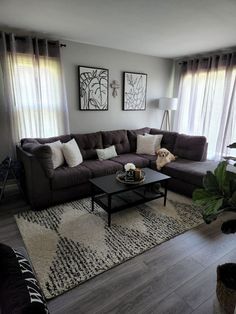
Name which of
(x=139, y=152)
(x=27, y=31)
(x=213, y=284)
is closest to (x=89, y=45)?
(x=27, y=31)

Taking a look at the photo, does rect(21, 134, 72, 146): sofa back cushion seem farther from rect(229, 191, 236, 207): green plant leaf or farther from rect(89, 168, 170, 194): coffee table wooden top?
rect(229, 191, 236, 207): green plant leaf

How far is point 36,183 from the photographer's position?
Result: 8.92ft

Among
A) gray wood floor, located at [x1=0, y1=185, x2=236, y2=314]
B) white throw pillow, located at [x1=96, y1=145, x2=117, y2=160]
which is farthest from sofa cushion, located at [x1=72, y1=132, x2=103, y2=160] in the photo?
gray wood floor, located at [x1=0, y1=185, x2=236, y2=314]

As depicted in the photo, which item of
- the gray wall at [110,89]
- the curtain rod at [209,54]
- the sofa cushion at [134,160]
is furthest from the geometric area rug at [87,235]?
the curtain rod at [209,54]

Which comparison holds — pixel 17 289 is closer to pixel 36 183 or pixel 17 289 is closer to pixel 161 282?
pixel 161 282

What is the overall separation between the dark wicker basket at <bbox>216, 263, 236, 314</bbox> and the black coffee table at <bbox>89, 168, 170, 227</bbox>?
1.30 metres

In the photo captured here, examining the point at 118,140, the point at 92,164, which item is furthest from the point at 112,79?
the point at 92,164

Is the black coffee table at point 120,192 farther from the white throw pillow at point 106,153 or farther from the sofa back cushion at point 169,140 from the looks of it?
the sofa back cushion at point 169,140

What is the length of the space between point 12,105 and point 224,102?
3.80 m

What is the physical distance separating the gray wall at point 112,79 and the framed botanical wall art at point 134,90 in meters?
0.11

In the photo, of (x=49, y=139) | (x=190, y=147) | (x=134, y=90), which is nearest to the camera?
(x=49, y=139)

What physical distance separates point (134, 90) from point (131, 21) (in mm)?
1964

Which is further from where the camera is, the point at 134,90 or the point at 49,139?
the point at 134,90

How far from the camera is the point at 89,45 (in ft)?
12.3
